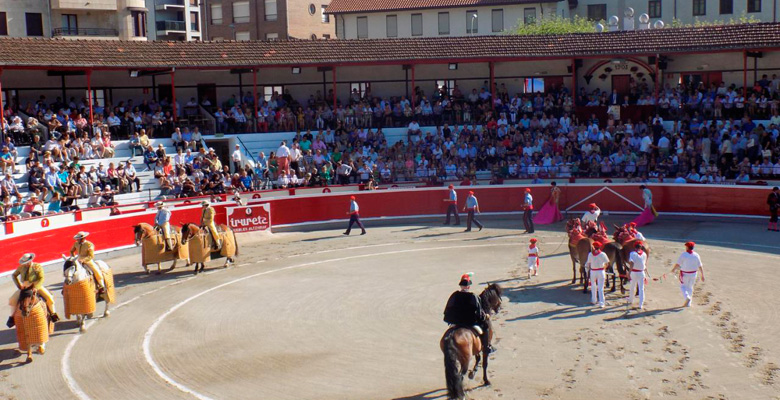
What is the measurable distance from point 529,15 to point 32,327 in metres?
54.3

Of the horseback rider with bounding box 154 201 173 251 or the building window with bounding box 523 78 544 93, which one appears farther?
the building window with bounding box 523 78 544 93

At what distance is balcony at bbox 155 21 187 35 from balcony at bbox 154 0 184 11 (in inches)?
45.6

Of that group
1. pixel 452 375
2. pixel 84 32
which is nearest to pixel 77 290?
pixel 452 375

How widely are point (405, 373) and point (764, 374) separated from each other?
5.46 metres

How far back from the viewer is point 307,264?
23078 millimetres

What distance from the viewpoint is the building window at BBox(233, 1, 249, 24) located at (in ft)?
240

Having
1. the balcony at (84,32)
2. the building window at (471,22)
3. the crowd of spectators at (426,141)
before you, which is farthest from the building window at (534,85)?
the balcony at (84,32)

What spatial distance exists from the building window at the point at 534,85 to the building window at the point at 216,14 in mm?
40994

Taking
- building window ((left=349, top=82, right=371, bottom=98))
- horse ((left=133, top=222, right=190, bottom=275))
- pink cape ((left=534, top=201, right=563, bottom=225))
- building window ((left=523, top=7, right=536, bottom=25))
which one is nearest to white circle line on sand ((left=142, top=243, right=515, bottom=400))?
horse ((left=133, top=222, right=190, bottom=275))

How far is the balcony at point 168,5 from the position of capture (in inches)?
2803

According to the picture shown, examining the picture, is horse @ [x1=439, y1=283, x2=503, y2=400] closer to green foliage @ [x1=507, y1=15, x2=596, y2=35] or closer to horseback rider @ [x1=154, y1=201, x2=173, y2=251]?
horseback rider @ [x1=154, y1=201, x2=173, y2=251]

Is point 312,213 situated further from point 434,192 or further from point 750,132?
point 750,132

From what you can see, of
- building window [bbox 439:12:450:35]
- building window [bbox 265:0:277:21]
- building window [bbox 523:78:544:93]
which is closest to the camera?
building window [bbox 523:78:544:93]

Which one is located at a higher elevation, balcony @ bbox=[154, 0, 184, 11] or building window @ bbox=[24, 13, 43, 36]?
balcony @ bbox=[154, 0, 184, 11]
